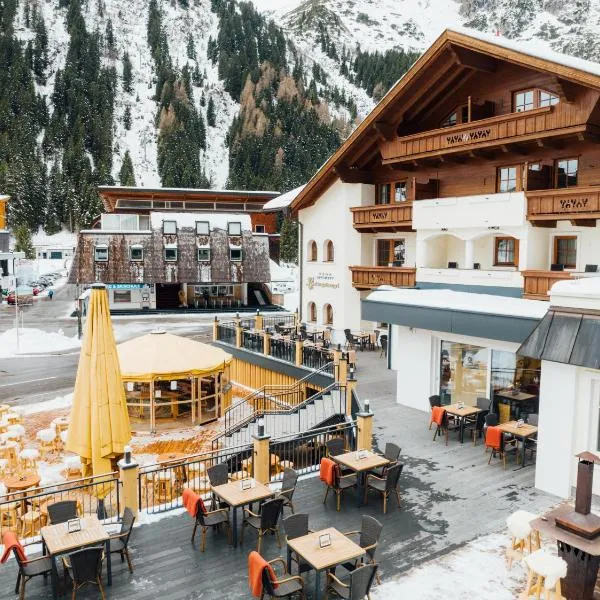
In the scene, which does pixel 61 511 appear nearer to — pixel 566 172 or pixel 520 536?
pixel 520 536

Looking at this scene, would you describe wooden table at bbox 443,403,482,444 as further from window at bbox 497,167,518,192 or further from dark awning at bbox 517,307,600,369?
window at bbox 497,167,518,192

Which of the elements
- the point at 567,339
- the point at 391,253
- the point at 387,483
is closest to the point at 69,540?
the point at 387,483

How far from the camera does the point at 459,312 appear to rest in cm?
1480

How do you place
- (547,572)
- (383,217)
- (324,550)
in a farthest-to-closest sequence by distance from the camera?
(383,217) → (324,550) → (547,572)

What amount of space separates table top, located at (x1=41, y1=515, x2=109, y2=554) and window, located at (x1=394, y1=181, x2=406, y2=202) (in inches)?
876

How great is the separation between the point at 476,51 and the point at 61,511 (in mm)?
21120

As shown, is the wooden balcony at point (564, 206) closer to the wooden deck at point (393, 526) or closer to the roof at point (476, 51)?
the roof at point (476, 51)

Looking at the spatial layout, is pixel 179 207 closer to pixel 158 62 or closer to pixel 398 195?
pixel 398 195

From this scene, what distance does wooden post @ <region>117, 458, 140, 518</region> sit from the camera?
10547 millimetres

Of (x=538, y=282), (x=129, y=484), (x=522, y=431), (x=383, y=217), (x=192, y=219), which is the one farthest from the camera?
(x=192, y=219)

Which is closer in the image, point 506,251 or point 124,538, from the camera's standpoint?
point 124,538

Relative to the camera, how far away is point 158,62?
158 metres

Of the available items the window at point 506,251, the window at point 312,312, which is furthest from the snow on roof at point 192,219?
the window at point 506,251

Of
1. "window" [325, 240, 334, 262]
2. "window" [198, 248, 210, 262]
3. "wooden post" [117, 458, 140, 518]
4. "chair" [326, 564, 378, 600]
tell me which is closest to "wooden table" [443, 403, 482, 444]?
"chair" [326, 564, 378, 600]
